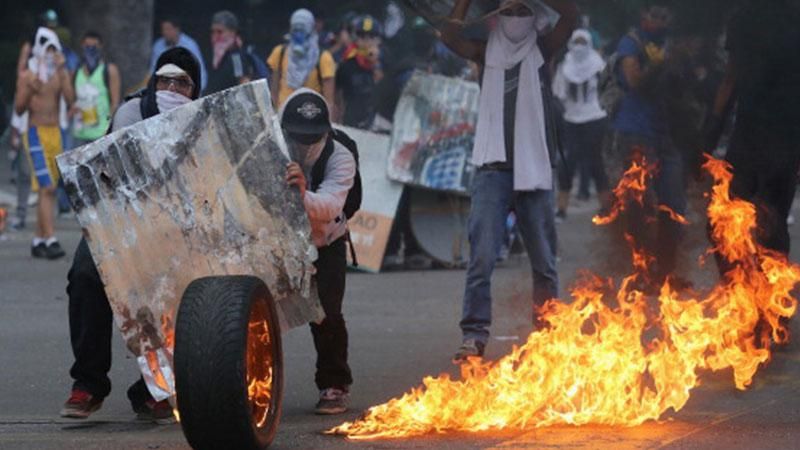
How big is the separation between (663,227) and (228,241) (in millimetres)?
3910

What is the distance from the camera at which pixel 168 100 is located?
7.02m

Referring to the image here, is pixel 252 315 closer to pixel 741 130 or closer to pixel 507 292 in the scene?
pixel 741 130

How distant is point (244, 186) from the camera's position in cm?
656

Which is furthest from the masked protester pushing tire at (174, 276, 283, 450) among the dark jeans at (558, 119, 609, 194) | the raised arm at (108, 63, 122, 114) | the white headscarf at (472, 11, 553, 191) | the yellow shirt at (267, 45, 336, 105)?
the raised arm at (108, 63, 122, 114)

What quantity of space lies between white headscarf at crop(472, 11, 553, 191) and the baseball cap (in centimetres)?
137

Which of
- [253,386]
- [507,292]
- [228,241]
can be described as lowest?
[507,292]

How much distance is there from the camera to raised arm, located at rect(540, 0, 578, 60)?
26.9ft

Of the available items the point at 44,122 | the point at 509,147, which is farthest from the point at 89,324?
the point at 44,122

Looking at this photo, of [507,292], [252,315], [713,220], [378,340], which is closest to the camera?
[252,315]

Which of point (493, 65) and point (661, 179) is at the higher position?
point (493, 65)

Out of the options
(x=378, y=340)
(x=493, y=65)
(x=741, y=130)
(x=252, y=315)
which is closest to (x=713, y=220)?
(x=741, y=130)

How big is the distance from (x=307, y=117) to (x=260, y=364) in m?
1.13

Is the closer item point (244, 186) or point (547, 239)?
point (244, 186)

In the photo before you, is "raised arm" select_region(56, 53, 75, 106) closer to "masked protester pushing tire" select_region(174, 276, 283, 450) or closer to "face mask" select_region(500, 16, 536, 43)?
"face mask" select_region(500, 16, 536, 43)
